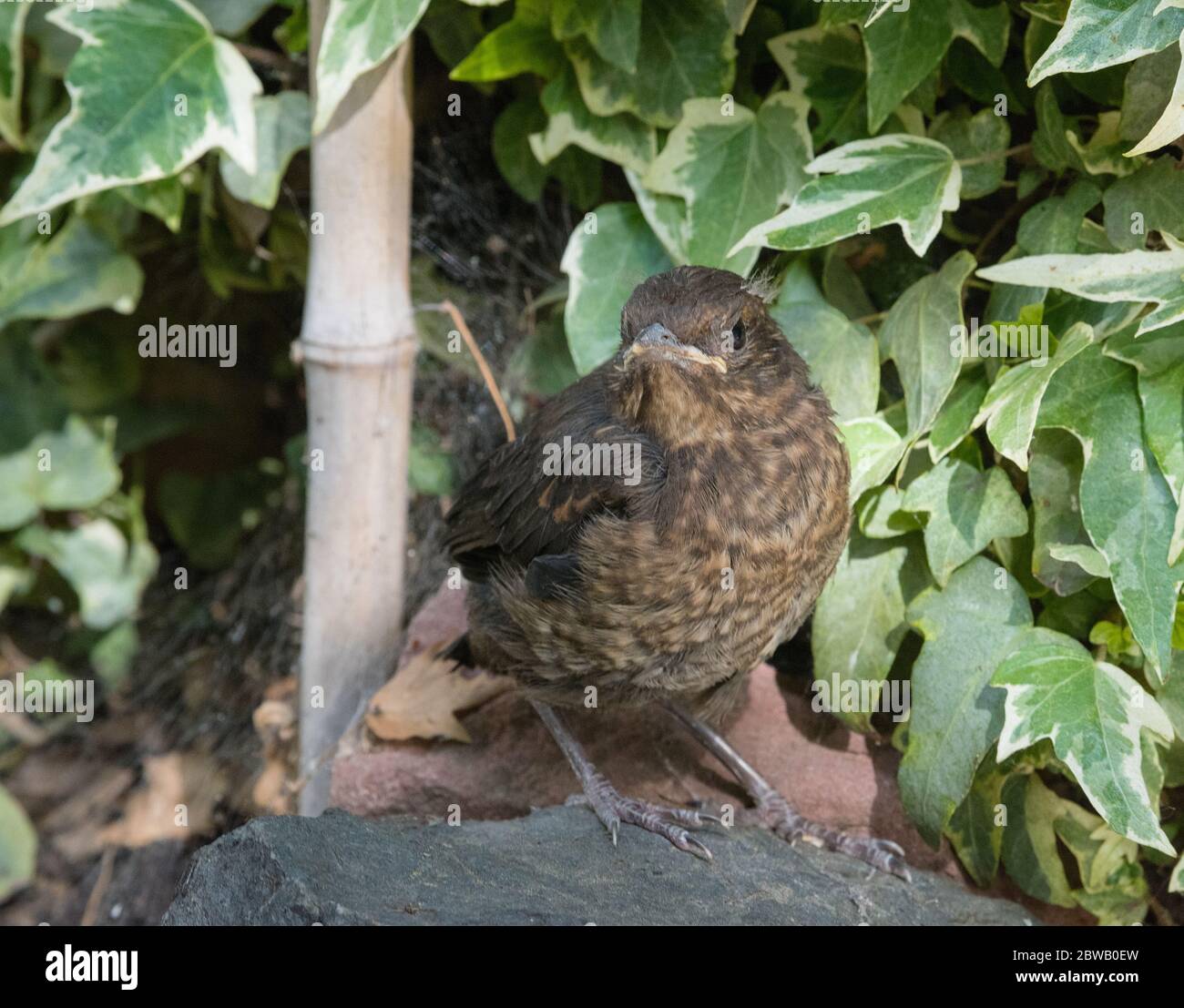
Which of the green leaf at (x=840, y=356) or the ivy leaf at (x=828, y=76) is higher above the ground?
the ivy leaf at (x=828, y=76)

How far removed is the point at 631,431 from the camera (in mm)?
2545

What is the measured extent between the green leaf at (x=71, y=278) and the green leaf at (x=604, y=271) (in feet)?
4.82

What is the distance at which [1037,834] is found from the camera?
9.06 feet

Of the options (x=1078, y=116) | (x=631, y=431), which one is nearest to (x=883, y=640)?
(x=631, y=431)

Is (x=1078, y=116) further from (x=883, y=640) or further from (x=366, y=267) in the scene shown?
(x=366, y=267)

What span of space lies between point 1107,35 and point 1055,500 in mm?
864

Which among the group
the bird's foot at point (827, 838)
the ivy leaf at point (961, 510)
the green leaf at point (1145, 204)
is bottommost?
the bird's foot at point (827, 838)

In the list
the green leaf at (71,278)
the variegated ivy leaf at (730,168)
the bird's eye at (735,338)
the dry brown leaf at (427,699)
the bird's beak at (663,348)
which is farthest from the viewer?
the green leaf at (71,278)

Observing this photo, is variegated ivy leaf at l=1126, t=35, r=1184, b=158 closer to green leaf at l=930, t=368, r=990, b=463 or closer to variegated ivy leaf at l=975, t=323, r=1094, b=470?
variegated ivy leaf at l=975, t=323, r=1094, b=470

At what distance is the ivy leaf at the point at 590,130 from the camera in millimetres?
3012

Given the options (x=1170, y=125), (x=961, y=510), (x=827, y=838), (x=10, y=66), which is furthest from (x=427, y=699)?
(x=1170, y=125)

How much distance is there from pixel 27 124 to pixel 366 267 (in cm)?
145

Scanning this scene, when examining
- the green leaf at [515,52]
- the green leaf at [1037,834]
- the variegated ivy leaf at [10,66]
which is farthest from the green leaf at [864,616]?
the variegated ivy leaf at [10,66]

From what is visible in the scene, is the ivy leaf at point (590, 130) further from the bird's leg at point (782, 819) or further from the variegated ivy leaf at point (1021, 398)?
the bird's leg at point (782, 819)
